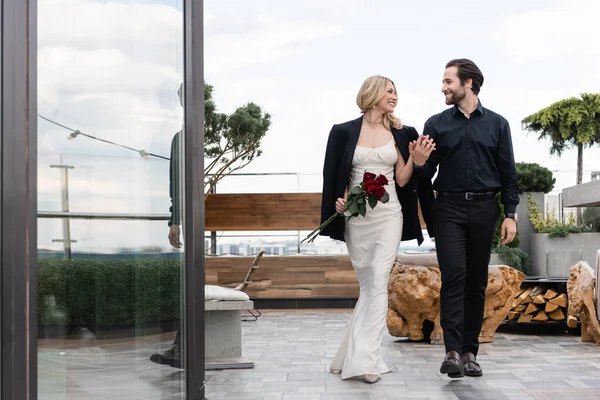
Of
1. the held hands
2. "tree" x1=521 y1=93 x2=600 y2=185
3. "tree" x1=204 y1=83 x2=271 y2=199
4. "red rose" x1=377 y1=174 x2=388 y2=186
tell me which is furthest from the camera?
"tree" x1=521 y1=93 x2=600 y2=185

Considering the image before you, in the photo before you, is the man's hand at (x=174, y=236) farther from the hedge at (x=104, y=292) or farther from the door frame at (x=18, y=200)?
the door frame at (x=18, y=200)

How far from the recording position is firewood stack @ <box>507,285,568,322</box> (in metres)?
6.69

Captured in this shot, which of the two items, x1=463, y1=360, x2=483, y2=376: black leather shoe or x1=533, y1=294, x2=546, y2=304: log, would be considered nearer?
x1=463, y1=360, x2=483, y2=376: black leather shoe

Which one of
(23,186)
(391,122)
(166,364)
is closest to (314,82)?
(391,122)

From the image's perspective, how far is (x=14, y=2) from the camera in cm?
199

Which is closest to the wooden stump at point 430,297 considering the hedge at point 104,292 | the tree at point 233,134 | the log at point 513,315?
the log at point 513,315

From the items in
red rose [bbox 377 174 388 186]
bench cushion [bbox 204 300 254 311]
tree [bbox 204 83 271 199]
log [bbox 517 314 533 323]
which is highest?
tree [bbox 204 83 271 199]

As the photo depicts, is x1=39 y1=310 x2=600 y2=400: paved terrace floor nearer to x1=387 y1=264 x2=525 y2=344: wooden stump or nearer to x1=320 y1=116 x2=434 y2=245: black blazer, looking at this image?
x1=387 y1=264 x2=525 y2=344: wooden stump

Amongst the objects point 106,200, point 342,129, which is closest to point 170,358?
point 106,200

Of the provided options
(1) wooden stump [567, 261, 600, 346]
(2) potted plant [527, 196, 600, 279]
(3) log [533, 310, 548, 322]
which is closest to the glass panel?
(1) wooden stump [567, 261, 600, 346]

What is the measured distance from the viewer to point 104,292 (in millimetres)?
2365

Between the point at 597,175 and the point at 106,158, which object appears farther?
the point at 597,175

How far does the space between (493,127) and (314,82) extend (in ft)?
31.8

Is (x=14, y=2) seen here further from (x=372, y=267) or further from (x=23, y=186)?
(x=372, y=267)
